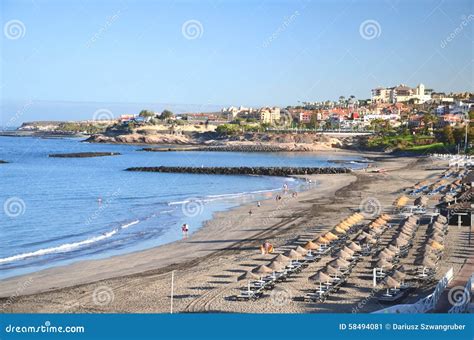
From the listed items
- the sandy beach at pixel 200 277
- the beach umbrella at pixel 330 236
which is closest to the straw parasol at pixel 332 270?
the sandy beach at pixel 200 277

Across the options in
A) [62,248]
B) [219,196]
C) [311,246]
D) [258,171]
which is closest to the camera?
[311,246]

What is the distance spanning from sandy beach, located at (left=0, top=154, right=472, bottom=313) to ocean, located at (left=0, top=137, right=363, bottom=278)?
43.7 inches

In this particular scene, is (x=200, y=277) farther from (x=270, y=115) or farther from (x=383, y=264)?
(x=270, y=115)

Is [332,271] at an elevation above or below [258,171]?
above

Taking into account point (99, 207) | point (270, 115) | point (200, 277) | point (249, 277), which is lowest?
point (99, 207)

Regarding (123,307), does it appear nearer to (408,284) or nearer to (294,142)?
(408,284)

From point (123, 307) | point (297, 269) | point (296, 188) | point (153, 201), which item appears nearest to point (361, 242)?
point (297, 269)

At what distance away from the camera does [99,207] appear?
95.2 ft

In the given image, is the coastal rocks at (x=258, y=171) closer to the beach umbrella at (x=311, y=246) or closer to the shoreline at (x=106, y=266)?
the shoreline at (x=106, y=266)

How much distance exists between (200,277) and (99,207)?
14.8 meters

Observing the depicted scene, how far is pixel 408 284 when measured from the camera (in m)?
13.6

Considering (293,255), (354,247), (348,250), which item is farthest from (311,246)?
(293,255)

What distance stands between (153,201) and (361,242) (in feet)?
50.4

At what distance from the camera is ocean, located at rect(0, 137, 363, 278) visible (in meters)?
19.4
